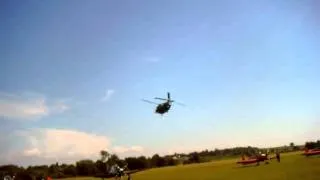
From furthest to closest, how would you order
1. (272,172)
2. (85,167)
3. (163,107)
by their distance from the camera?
(85,167), (163,107), (272,172)

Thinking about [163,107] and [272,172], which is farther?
[163,107]

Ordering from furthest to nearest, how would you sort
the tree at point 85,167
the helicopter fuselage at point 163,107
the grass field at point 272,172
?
the tree at point 85,167, the helicopter fuselage at point 163,107, the grass field at point 272,172

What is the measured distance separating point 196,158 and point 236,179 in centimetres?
12815

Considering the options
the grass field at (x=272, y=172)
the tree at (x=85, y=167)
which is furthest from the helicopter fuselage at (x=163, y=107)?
the tree at (x=85, y=167)

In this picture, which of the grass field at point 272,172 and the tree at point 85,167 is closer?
the grass field at point 272,172

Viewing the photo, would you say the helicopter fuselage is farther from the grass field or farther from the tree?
the tree

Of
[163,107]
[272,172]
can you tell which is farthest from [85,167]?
[272,172]

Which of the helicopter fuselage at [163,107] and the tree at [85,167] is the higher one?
the helicopter fuselage at [163,107]

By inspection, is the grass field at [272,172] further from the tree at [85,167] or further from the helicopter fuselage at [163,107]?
the tree at [85,167]

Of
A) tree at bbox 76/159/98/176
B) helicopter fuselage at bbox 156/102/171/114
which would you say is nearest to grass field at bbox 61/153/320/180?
helicopter fuselage at bbox 156/102/171/114

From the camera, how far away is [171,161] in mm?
162375

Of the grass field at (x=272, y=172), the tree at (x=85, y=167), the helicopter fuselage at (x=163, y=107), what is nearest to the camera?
the grass field at (x=272, y=172)

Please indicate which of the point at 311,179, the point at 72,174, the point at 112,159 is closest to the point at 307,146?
the point at 311,179

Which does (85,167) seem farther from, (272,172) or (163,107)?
(272,172)
